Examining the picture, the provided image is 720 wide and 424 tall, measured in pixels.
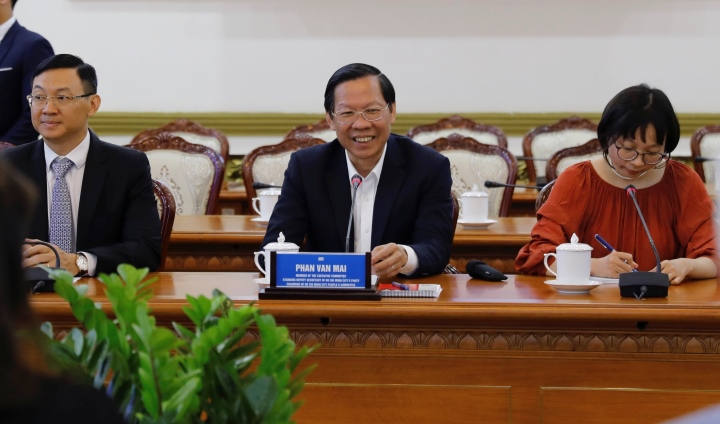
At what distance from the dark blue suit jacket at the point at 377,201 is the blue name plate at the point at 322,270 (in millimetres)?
550

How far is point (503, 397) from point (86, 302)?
1.27 m

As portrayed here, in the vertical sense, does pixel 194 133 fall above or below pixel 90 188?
below

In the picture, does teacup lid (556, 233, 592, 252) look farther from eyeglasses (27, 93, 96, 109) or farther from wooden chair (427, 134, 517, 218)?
wooden chair (427, 134, 517, 218)

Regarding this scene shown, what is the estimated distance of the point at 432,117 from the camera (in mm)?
7160

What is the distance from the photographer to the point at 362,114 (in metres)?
2.92

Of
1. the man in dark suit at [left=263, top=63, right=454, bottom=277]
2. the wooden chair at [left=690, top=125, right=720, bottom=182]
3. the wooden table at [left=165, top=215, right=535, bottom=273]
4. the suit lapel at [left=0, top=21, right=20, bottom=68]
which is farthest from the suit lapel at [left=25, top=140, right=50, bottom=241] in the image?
the wooden chair at [left=690, top=125, right=720, bottom=182]

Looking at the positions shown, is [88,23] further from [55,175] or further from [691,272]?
[691,272]

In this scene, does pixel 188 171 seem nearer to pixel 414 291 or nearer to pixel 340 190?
pixel 340 190

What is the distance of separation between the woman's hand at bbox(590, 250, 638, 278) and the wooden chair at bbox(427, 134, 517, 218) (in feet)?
6.58

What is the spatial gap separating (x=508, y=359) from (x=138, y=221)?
119cm

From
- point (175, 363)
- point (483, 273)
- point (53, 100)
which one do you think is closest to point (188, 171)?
point (53, 100)

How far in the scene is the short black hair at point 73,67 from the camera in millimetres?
3072

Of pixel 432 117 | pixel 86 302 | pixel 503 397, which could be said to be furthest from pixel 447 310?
pixel 432 117

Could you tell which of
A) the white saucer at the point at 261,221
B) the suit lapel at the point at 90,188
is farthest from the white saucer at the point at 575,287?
the white saucer at the point at 261,221
